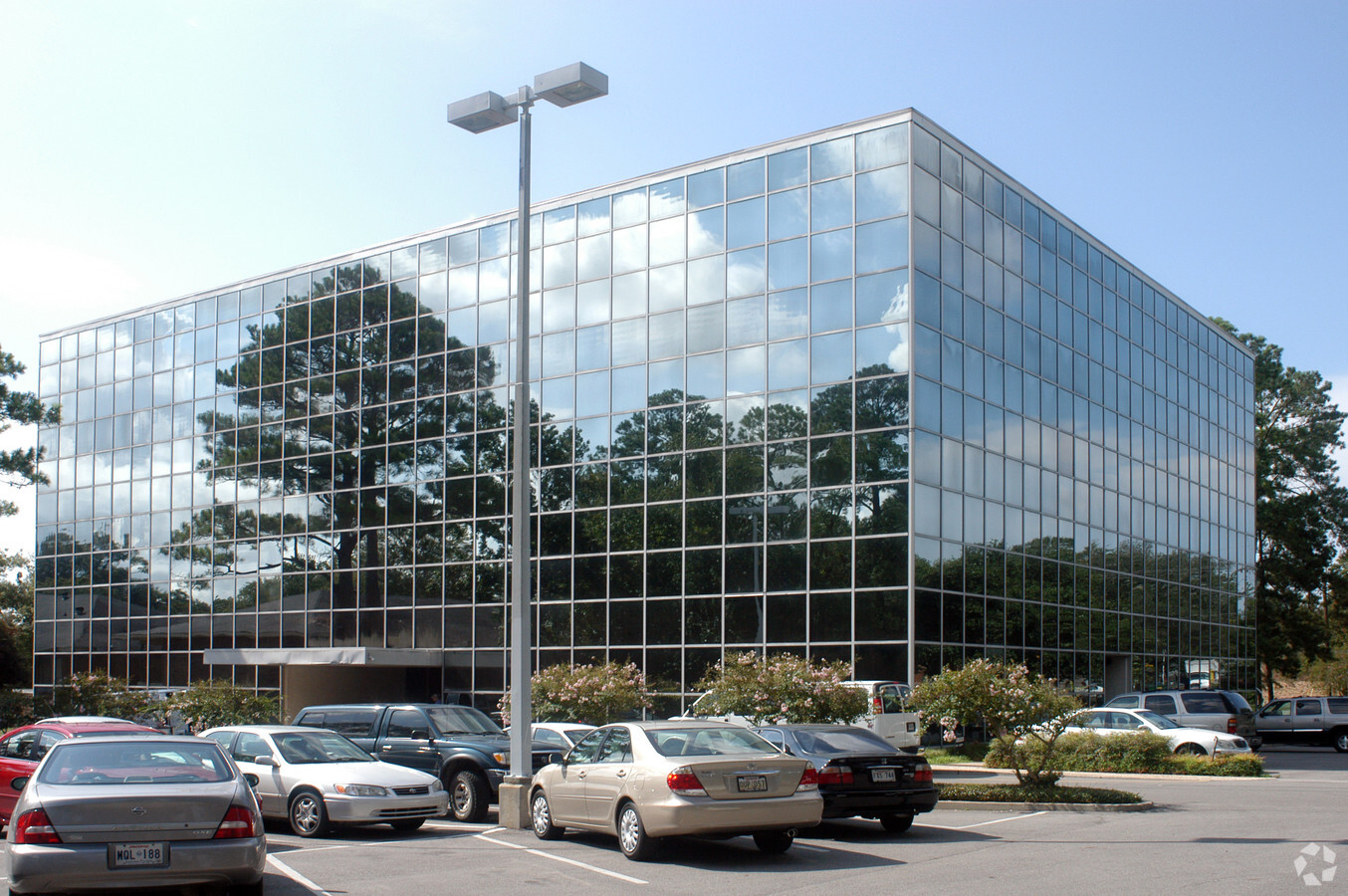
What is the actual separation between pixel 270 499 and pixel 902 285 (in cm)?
2238

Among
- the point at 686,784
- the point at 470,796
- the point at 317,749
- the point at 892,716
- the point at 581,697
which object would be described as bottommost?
the point at 470,796

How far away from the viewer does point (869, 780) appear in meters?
15.4

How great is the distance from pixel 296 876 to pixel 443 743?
20.9ft

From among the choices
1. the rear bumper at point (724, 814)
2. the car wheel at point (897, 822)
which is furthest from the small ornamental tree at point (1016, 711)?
the rear bumper at point (724, 814)

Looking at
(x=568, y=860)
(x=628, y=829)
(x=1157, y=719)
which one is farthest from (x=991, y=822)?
(x=1157, y=719)

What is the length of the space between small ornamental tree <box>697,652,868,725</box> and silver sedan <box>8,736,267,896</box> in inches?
527

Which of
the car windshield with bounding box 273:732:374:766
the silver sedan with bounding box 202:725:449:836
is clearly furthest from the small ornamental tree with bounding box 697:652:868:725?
the car windshield with bounding box 273:732:374:766

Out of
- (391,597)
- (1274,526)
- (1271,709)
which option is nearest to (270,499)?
(391,597)

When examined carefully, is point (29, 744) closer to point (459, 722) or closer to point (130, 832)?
point (459, 722)

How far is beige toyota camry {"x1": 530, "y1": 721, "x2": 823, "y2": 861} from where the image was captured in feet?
41.8

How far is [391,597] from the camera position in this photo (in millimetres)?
38719

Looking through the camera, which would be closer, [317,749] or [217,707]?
[317,749]

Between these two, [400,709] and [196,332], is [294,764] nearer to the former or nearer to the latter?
[400,709]

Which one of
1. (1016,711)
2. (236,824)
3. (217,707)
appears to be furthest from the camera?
(217,707)
